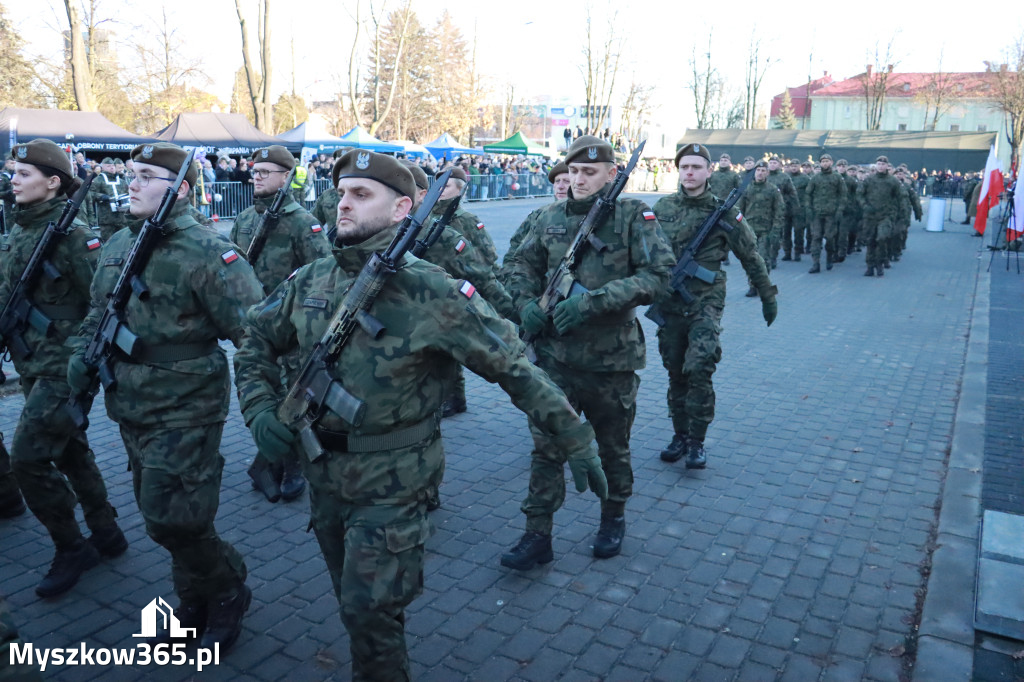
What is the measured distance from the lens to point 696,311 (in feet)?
21.3

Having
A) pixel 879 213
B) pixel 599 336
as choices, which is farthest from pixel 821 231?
pixel 599 336

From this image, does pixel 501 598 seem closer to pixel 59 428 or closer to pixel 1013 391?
pixel 59 428

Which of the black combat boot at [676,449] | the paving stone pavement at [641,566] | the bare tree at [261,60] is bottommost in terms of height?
the paving stone pavement at [641,566]

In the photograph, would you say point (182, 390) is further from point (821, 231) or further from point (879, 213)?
point (821, 231)

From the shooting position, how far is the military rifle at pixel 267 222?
19.7ft

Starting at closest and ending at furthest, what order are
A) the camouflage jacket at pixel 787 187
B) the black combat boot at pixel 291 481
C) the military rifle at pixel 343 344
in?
the military rifle at pixel 343 344 → the black combat boot at pixel 291 481 → the camouflage jacket at pixel 787 187

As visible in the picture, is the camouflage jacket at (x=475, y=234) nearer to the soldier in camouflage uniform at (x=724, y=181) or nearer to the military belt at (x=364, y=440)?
the military belt at (x=364, y=440)

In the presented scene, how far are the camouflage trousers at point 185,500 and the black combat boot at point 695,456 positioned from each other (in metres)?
3.56

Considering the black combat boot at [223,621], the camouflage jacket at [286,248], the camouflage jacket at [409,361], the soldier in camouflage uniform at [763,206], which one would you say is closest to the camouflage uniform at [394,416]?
the camouflage jacket at [409,361]

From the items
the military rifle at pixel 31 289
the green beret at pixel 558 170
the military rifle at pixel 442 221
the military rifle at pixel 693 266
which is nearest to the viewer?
the military rifle at pixel 31 289

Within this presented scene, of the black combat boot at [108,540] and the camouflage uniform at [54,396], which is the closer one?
the camouflage uniform at [54,396]

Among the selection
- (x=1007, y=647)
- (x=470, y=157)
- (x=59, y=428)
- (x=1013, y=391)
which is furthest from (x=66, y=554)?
(x=470, y=157)

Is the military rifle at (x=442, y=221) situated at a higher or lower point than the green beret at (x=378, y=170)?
lower

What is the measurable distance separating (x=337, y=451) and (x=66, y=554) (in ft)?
7.82
